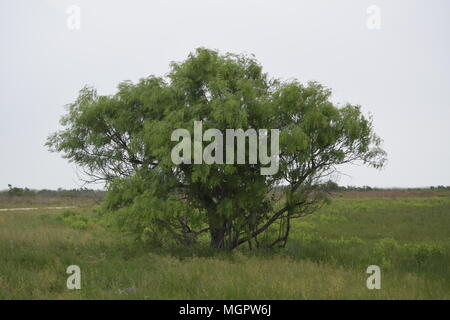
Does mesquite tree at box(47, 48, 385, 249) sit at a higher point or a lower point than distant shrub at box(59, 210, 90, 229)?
higher

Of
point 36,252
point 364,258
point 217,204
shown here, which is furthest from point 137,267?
point 364,258

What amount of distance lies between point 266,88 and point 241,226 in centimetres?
440

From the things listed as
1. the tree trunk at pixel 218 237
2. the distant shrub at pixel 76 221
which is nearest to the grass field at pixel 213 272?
the tree trunk at pixel 218 237

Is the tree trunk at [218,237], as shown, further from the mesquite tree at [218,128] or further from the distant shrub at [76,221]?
the distant shrub at [76,221]

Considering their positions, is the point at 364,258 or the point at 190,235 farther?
the point at 190,235

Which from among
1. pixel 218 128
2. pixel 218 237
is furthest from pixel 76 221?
pixel 218 128

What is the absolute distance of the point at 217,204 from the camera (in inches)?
454

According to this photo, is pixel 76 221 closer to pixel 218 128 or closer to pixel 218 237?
pixel 218 237

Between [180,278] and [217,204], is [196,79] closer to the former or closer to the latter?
[217,204]

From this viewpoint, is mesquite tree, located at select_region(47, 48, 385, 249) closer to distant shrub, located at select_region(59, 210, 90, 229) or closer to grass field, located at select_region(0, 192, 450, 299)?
grass field, located at select_region(0, 192, 450, 299)

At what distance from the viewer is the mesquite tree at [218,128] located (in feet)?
34.6

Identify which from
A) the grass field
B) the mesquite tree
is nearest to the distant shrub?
the grass field

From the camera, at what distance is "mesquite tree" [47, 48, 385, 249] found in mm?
10531
